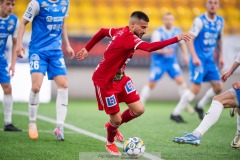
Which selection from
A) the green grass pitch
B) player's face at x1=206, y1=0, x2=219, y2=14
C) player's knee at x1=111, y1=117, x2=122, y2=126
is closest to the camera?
the green grass pitch

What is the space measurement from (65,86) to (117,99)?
1.42 meters

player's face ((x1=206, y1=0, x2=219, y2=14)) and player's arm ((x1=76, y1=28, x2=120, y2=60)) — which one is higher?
player's face ((x1=206, y1=0, x2=219, y2=14))

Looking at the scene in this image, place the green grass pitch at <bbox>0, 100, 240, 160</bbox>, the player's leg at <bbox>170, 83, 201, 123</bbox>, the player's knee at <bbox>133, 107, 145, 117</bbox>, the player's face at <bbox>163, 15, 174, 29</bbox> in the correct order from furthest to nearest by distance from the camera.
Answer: the player's face at <bbox>163, 15, 174, 29</bbox> < the player's leg at <bbox>170, 83, 201, 123</bbox> < the player's knee at <bbox>133, 107, 145, 117</bbox> < the green grass pitch at <bbox>0, 100, 240, 160</bbox>

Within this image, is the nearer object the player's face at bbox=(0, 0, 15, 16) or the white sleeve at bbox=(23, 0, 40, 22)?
the white sleeve at bbox=(23, 0, 40, 22)

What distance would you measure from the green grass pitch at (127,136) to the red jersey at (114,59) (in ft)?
3.16

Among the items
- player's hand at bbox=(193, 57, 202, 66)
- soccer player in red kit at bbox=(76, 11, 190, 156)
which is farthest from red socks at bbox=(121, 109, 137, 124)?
player's hand at bbox=(193, 57, 202, 66)

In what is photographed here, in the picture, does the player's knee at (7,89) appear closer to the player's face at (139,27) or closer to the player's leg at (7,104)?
the player's leg at (7,104)

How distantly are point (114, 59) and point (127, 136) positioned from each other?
7.52 ft

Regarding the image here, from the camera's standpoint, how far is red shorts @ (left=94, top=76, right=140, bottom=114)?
694 cm

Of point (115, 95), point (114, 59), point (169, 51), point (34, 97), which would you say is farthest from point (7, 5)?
point (169, 51)

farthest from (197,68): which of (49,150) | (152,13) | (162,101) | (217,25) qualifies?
(152,13)

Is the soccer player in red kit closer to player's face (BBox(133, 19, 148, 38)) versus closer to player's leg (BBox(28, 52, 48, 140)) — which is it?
player's face (BBox(133, 19, 148, 38))

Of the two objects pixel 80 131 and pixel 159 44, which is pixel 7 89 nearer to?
pixel 80 131

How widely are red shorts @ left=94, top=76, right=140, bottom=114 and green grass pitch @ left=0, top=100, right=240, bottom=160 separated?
67 centimetres
